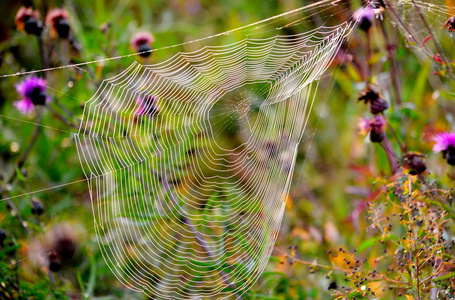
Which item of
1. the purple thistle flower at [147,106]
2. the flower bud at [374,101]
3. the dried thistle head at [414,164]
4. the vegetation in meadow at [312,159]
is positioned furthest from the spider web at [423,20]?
the purple thistle flower at [147,106]

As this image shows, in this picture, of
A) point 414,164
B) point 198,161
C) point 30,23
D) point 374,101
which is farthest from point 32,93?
point 414,164

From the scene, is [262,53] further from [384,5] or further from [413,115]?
[384,5]

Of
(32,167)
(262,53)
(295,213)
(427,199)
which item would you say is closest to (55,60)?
(32,167)

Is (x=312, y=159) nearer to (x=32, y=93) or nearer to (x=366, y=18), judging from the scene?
(x=366, y=18)

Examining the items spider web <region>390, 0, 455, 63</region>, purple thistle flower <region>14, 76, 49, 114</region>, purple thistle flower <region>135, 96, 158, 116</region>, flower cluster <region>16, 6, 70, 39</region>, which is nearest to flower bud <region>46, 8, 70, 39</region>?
flower cluster <region>16, 6, 70, 39</region>

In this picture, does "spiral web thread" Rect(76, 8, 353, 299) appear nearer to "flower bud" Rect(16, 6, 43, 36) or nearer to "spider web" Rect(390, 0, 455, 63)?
"spider web" Rect(390, 0, 455, 63)

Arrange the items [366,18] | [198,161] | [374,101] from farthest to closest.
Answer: [198,161]
[366,18]
[374,101]

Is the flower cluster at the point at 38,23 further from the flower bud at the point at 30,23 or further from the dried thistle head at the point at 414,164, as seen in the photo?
the dried thistle head at the point at 414,164
